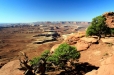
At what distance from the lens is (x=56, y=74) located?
27.8m

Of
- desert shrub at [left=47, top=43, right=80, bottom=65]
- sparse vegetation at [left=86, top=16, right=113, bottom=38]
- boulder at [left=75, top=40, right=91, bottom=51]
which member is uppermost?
sparse vegetation at [left=86, top=16, right=113, bottom=38]

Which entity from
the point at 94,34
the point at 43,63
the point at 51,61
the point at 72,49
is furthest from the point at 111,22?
the point at 43,63

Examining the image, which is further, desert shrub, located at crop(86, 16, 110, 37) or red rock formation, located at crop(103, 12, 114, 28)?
red rock formation, located at crop(103, 12, 114, 28)

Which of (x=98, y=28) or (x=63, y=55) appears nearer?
(x=63, y=55)

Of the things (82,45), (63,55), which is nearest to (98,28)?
(82,45)

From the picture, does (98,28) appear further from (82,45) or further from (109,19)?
(109,19)

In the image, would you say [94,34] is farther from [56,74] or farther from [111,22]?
[56,74]

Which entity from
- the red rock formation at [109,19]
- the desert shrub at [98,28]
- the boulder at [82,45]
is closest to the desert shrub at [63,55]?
the boulder at [82,45]

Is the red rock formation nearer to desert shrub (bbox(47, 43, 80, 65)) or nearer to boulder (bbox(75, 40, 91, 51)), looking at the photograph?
boulder (bbox(75, 40, 91, 51))

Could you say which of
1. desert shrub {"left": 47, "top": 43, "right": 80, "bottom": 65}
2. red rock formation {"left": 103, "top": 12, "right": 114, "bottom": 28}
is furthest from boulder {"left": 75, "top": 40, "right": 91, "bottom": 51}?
desert shrub {"left": 47, "top": 43, "right": 80, "bottom": 65}

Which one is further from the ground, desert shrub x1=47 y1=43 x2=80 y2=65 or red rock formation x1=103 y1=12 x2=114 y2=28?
red rock formation x1=103 y1=12 x2=114 y2=28

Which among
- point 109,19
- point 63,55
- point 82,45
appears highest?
point 109,19

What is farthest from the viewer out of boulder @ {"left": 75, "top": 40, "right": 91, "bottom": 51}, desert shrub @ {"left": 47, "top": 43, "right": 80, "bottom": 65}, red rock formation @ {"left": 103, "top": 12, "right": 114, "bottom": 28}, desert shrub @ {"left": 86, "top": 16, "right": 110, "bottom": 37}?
red rock formation @ {"left": 103, "top": 12, "right": 114, "bottom": 28}

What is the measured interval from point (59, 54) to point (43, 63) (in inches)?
171
